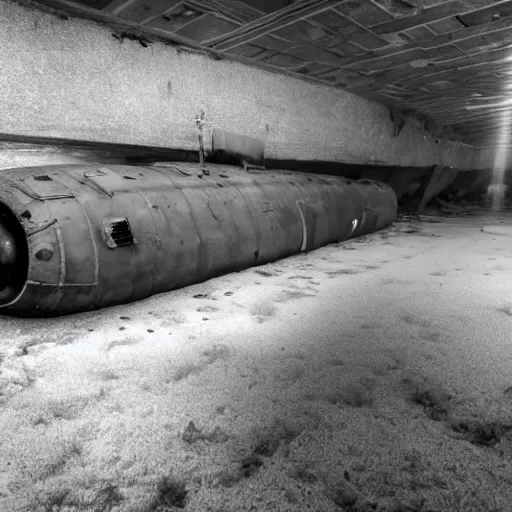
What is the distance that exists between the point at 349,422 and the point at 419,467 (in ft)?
0.71

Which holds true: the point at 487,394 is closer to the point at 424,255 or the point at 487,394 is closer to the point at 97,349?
the point at 97,349

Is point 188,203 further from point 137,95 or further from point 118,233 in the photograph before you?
point 137,95

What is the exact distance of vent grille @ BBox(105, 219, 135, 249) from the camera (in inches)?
73.8

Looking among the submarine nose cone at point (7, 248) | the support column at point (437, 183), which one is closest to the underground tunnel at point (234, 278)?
the submarine nose cone at point (7, 248)

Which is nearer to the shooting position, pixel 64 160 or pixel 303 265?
pixel 64 160

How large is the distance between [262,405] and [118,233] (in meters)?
1.16

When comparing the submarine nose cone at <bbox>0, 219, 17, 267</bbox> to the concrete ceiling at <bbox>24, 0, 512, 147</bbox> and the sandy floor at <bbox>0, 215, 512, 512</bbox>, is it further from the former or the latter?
the concrete ceiling at <bbox>24, 0, 512, 147</bbox>

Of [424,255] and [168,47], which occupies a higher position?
[168,47]

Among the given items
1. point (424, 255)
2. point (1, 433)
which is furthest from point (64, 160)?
point (424, 255)

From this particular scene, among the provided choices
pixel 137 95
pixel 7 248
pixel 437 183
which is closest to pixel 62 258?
pixel 7 248

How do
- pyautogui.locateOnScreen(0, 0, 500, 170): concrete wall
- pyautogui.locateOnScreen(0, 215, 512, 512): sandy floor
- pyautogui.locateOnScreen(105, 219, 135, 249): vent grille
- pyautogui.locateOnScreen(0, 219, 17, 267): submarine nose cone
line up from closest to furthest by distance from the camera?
pyautogui.locateOnScreen(0, 215, 512, 512): sandy floor → pyautogui.locateOnScreen(0, 219, 17, 267): submarine nose cone → pyautogui.locateOnScreen(105, 219, 135, 249): vent grille → pyautogui.locateOnScreen(0, 0, 500, 170): concrete wall

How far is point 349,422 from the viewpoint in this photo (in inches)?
43.7

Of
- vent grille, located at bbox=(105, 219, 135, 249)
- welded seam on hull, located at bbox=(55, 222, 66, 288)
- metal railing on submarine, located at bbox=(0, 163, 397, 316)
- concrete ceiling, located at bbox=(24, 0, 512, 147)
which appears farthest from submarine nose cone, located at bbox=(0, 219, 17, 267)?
concrete ceiling, located at bbox=(24, 0, 512, 147)

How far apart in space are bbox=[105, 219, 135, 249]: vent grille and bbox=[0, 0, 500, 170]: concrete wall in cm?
96
